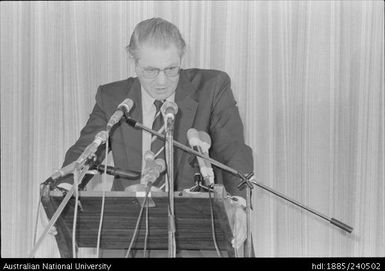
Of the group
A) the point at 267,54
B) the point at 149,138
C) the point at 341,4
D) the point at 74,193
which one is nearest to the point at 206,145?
the point at 74,193

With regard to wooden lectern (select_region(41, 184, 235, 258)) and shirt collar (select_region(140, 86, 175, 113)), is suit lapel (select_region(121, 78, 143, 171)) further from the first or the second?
wooden lectern (select_region(41, 184, 235, 258))

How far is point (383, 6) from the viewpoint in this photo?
368 centimetres

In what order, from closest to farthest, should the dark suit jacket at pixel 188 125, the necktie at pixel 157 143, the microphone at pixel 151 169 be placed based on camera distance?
the microphone at pixel 151 169 → the necktie at pixel 157 143 → the dark suit jacket at pixel 188 125

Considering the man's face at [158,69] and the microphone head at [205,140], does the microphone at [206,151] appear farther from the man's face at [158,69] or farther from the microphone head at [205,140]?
the man's face at [158,69]

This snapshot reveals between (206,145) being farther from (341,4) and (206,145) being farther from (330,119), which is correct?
(341,4)

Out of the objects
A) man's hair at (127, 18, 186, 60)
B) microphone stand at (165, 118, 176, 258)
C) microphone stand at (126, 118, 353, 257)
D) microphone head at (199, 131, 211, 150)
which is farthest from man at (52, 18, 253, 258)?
microphone stand at (165, 118, 176, 258)

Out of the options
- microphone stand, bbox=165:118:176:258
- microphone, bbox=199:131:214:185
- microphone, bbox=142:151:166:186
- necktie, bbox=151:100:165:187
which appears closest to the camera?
microphone stand, bbox=165:118:176:258

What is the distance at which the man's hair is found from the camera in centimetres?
318

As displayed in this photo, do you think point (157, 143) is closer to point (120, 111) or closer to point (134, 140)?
point (134, 140)

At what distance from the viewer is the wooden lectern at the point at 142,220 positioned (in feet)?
7.14

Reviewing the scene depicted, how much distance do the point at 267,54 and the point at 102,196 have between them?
176cm

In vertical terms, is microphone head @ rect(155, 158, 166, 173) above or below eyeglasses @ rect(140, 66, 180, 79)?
below

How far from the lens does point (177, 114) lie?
316 cm

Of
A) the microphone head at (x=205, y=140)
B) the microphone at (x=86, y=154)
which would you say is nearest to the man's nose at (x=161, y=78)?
the microphone head at (x=205, y=140)
